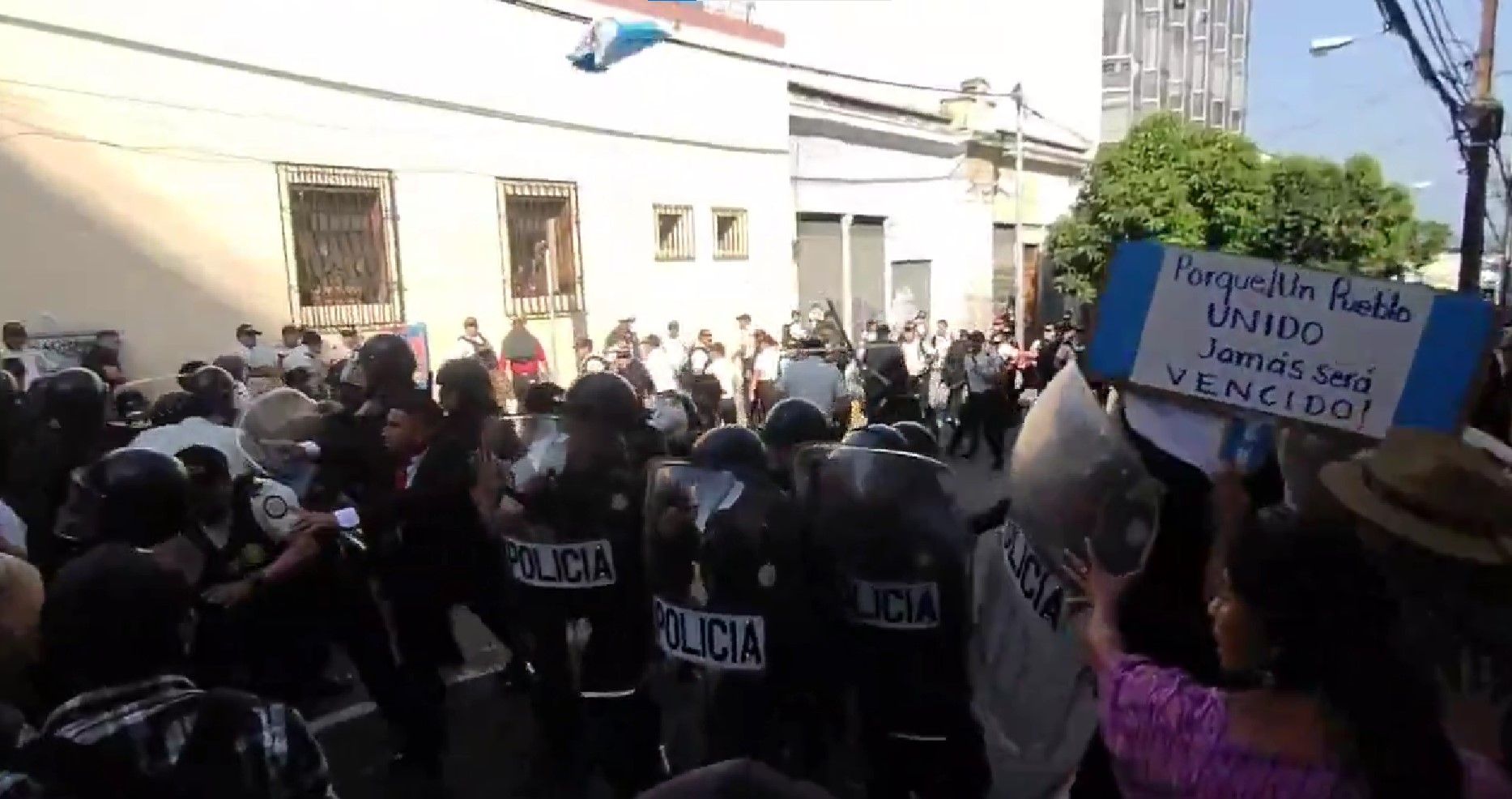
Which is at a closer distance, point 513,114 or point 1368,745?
point 1368,745

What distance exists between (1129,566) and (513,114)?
13170mm

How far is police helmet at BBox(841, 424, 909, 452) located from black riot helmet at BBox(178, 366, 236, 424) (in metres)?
2.97

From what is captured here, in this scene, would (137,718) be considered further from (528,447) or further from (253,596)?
(528,447)

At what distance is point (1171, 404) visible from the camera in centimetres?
329

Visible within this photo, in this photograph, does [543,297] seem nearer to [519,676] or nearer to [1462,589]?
[519,676]

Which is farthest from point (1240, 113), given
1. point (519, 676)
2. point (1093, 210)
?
point (519, 676)

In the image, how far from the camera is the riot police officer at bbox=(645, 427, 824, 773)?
345 cm

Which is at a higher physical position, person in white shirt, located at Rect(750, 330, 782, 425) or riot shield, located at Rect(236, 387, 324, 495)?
riot shield, located at Rect(236, 387, 324, 495)

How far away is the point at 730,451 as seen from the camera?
3551 mm

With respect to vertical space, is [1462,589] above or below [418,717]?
above

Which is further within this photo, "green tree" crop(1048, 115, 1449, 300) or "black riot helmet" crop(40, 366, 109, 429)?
"green tree" crop(1048, 115, 1449, 300)

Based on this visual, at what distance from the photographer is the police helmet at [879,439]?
12.6 ft

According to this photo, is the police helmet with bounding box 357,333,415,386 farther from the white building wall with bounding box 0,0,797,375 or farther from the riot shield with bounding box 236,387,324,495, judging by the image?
the white building wall with bounding box 0,0,797,375

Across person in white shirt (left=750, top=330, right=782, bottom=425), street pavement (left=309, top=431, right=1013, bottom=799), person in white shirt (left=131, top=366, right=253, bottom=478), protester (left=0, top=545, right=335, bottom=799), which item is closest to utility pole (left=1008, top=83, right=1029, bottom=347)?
person in white shirt (left=750, top=330, right=782, bottom=425)
